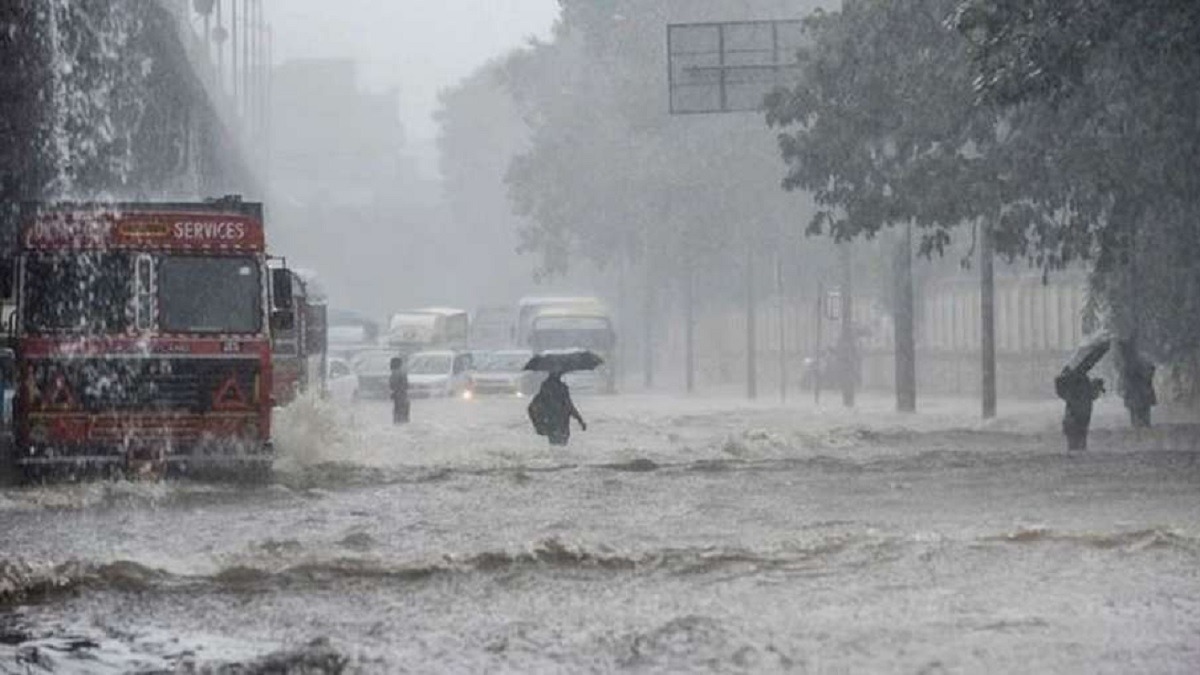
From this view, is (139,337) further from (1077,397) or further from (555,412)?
(1077,397)

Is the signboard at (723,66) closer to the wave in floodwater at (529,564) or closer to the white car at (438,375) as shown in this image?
the white car at (438,375)

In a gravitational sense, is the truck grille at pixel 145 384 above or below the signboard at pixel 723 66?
below

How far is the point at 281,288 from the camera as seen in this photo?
24.1 metres

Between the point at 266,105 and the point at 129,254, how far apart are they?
423 feet

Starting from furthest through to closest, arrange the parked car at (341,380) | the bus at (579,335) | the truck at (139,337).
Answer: the bus at (579,335), the parked car at (341,380), the truck at (139,337)

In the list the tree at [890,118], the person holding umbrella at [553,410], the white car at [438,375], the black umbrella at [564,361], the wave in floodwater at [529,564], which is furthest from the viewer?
the white car at [438,375]

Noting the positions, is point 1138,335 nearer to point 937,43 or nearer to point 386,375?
point 937,43

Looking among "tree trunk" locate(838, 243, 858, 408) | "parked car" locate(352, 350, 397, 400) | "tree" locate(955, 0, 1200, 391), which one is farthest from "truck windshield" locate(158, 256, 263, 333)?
"parked car" locate(352, 350, 397, 400)

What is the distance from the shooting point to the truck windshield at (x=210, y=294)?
78.5 ft

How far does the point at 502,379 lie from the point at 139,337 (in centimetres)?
3766

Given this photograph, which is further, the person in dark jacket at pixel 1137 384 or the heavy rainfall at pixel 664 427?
the person in dark jacket at pixel 1137 384

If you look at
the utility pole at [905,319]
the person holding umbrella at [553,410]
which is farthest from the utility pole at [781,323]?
the person holding umbrella at [553,410]

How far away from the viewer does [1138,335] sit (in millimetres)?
36031

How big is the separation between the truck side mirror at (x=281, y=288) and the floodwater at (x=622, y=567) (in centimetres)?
191
